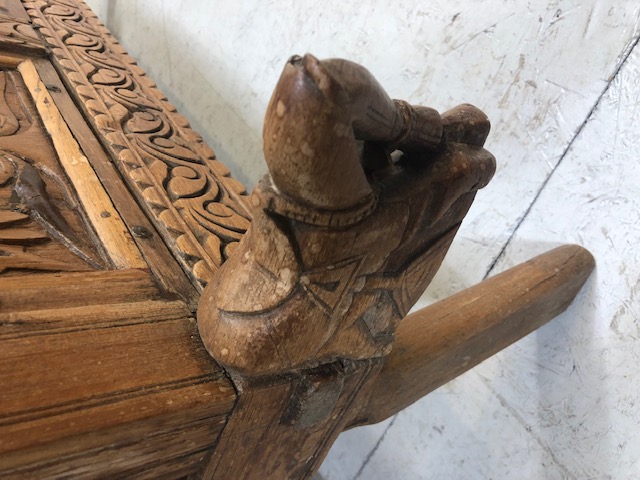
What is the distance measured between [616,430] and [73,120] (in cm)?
114

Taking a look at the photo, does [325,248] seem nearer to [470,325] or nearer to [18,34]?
[470,325]

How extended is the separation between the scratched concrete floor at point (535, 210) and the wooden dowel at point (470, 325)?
0.29 ft

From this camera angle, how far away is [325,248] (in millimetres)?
436

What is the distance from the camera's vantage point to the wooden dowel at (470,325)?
2.27 ft

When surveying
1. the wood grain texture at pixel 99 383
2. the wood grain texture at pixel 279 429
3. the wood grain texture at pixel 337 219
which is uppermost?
the wood grain texture at pixel 337 219

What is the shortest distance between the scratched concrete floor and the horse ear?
78 centimetres

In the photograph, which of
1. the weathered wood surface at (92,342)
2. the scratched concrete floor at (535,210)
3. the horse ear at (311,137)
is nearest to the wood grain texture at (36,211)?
the weathered wood surface at (92,342)

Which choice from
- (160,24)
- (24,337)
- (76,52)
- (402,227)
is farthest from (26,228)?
(160,24)

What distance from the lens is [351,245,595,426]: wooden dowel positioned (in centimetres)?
69

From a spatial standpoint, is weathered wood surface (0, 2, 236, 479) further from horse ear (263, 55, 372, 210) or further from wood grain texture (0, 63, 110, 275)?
horse ear (263, 55, 372, 210)

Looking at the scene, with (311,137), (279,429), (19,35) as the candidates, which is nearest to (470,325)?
(279,429)

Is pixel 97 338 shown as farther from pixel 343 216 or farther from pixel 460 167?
pixel 460 167

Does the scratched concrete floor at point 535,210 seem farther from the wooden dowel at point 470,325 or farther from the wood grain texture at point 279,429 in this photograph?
the wood grain texture at point 279,429

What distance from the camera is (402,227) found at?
0.48 meters
